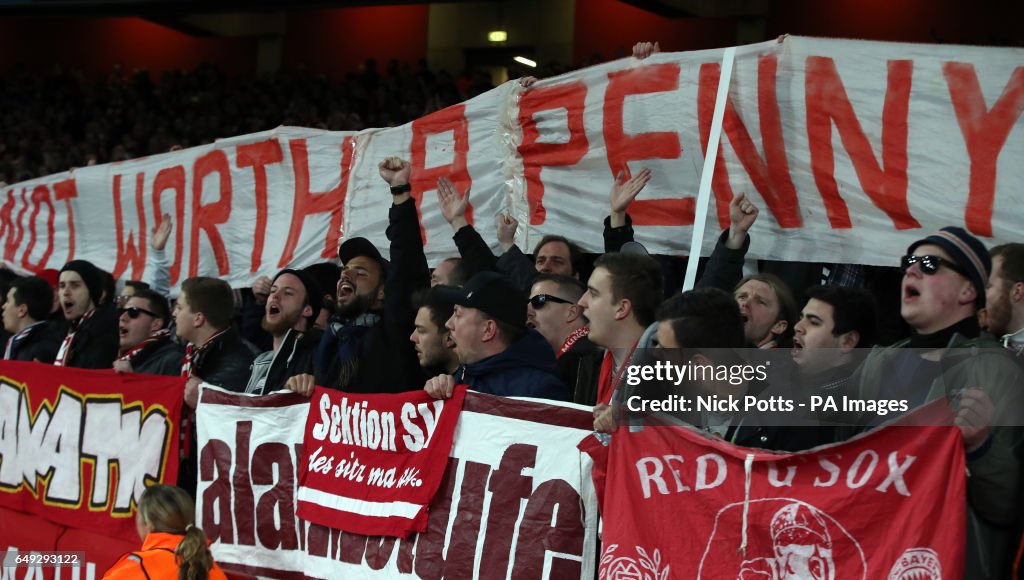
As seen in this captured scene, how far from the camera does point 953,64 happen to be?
4.76 metres

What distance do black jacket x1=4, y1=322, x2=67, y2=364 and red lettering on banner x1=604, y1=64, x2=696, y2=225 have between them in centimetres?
392

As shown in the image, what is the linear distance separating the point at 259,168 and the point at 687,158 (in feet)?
10.7

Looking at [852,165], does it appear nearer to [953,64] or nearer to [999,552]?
[953,64]

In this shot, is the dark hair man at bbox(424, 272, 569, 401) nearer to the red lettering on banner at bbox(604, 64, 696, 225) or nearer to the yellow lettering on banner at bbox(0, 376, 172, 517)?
the red lettering on banner at bbox(604, 64, 696, 225)

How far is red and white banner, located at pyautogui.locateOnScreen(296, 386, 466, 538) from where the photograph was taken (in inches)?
185

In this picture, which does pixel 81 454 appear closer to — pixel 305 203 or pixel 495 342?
pixel 305 203

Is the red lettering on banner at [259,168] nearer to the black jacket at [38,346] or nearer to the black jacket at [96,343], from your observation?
the black jacket at [96,343]

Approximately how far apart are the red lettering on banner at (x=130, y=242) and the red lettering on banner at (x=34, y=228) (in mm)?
879

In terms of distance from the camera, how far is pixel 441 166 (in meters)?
6.69

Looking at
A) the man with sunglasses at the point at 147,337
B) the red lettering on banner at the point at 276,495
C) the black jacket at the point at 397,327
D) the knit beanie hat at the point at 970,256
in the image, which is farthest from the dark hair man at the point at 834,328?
the man with sunglasses at the point at 147,337

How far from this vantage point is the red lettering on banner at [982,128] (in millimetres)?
4590

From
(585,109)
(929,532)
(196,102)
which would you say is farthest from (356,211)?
(196,102)

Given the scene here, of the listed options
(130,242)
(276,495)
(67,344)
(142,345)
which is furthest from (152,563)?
(130,242)

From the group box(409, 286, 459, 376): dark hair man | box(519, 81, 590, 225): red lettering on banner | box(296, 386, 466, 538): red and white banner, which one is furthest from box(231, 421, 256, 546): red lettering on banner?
box(519, 81, 590, 225): red lettering on banner
